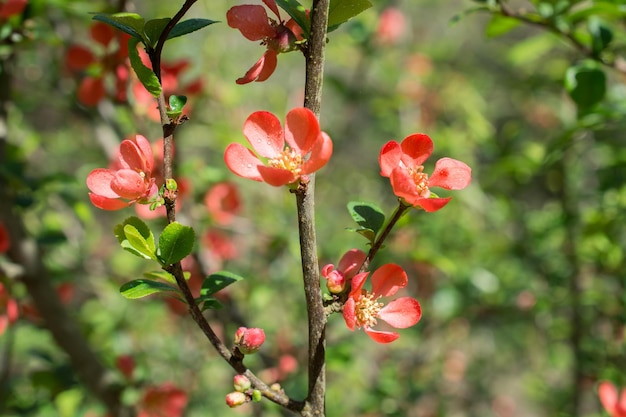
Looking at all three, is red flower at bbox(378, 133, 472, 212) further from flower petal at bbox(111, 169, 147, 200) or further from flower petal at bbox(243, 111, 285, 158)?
flower petal at bbox(111, 169, 147, 200)

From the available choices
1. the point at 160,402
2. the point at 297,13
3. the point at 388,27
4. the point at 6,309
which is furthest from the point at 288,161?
the point at 388,27

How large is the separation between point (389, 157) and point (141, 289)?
26 cm

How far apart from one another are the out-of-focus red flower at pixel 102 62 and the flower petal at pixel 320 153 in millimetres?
644

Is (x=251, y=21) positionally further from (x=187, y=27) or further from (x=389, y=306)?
(x=389, y=306)

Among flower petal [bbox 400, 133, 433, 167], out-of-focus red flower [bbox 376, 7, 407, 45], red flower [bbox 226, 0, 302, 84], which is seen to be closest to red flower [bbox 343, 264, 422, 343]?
flower petal [bbox 400, 133, 433, 167]

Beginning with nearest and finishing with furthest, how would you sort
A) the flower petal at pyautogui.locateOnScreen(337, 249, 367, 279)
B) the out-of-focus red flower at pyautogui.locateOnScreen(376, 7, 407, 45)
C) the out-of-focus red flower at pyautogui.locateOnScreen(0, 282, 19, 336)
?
the flower petal at pyautogui.locateOnScreen(337, 249, 367, 279) → the out-of-focus red flower at pyautogui.locateOnScreen(0, 282, 19, 336) → the out-of-focus red flower at pyautogui.locateOnScreen(376, 7, 407, 45)

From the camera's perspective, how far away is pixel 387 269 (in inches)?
23.5

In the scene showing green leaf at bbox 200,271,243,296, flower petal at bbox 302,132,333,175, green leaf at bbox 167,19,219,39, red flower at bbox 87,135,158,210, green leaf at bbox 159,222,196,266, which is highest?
green leaf at bbox 167,19,219,39

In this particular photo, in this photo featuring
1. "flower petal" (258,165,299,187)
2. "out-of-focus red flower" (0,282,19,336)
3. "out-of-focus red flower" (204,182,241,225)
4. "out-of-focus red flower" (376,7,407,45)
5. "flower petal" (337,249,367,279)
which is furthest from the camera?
"out-of-focus red flower" (376,7,407,45)

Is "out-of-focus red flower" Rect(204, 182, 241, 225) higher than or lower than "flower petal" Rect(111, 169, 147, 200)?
lower

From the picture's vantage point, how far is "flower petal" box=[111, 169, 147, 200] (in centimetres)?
54

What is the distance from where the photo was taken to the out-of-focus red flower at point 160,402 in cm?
126

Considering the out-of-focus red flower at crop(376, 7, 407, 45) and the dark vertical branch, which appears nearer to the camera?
the dark vertical branch

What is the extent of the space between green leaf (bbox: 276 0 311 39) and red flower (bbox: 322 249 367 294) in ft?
0.71
